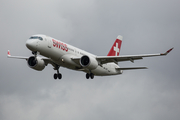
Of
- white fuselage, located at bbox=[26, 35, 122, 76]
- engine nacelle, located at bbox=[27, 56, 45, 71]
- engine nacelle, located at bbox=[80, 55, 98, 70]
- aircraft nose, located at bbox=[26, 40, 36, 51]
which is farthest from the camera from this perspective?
engine nacelle, located at bbox=[27, 56, 45, 71]

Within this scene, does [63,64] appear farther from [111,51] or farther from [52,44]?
[111,51]

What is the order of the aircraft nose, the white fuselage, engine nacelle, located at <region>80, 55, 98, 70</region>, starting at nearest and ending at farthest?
1. the aircraft nose
2. the white fuselage
3. engine nacelle, located at <region>80, 55, 98, 70</region>

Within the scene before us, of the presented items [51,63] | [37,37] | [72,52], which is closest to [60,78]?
[51,63]

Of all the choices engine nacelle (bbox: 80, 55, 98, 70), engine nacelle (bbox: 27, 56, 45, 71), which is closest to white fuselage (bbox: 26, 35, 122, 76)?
engine nacelle (bbox: 80, 55, 98, 70)

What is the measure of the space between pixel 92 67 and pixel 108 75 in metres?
7.51

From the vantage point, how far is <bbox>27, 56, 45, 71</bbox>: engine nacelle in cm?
4829

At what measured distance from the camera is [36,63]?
1900 inches

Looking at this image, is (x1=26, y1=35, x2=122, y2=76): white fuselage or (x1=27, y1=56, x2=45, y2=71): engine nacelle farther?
(x1=27, y1=56, x2=45, y2=71): engine nacelle

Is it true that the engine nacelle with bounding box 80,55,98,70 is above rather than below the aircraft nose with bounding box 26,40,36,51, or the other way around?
below

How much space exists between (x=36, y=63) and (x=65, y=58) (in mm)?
4480

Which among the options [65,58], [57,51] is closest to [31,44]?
[57,51]

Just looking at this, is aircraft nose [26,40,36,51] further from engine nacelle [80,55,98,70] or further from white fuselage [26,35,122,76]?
engine nacelle [80,55,98,70]

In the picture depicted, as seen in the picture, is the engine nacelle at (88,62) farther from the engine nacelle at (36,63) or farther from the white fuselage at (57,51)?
the engine nacelle at (36,63)

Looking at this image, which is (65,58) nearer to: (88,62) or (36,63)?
(88,62)
